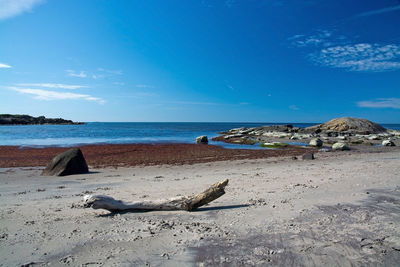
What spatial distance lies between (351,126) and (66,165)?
66.9 meters

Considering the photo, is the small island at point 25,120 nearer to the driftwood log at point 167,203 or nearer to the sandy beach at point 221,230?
the sandy beach at point 221,230

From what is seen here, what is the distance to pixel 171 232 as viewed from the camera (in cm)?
508

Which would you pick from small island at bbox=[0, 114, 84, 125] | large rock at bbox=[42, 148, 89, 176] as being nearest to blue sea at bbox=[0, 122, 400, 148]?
large rock at bbox=[42, 148, 89, 176]

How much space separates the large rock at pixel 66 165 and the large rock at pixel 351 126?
6157 centimetres

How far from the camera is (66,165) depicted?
43.6 ft

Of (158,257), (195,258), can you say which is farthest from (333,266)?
(158,257)

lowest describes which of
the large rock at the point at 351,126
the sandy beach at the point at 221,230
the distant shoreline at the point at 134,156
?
the distant shoreline at the point at 134,156

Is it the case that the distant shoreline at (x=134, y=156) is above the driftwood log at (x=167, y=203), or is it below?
below

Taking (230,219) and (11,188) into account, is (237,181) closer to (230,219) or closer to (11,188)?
(230,219)

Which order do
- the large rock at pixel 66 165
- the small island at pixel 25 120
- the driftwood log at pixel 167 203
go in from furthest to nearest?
the small island at pixel 25 120
the large rock at pixel 66 165
the driftwood log at pixel 167 203

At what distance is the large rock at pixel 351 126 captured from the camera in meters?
60.2

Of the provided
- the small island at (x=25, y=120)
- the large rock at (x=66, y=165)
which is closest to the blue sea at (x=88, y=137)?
the large rock at (x=66, y=165)

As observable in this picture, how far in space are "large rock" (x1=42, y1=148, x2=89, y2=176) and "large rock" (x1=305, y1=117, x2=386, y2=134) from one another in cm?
6157

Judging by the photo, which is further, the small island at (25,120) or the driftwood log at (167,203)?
the small island at (25,120)
